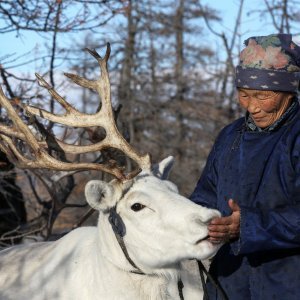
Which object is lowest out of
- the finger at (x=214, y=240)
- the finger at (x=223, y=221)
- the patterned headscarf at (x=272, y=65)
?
the finger at (x=214, y=240)

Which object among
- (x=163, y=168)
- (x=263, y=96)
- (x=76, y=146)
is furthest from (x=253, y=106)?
(x=76, y=146)

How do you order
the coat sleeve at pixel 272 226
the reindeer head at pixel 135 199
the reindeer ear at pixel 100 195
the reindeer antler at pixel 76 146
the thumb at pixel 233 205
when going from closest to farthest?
the coat sleeve at pixel 272 226, the thumb at pixel 233 205, the reindeer head at pixel 135 199, the reindeer ear at pixel 100 195, the reindeer antler at pixel 76 146

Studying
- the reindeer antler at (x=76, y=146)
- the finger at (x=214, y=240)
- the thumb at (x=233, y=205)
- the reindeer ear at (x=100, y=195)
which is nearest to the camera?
the thumb at (x=233, y=205)

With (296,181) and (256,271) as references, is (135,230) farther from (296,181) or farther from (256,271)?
(296,181)

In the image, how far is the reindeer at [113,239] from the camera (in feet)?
12.8

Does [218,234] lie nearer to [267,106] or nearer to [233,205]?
[233,205]

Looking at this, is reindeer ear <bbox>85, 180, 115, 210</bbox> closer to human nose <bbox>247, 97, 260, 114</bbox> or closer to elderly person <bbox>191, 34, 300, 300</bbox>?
elderly person <bbox>191, 34, 300, 300</bbox>

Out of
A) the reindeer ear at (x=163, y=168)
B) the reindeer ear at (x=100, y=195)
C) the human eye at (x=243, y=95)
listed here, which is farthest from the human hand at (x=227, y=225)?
the reindeer ear at (x=163, y=168)

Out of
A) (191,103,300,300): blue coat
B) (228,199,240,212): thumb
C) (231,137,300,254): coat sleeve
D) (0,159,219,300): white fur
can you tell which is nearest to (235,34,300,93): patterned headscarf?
(191,103,300,300): blue coat

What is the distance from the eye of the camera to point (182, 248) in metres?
3.84

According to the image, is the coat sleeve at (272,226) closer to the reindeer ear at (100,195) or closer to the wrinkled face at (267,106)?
the wrinkled face at (267,106)

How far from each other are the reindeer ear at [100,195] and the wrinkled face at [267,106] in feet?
3.26

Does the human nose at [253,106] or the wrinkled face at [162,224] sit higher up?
the human nose at [253,106]

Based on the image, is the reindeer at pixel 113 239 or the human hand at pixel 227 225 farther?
the reindeer at pixel 113 239
